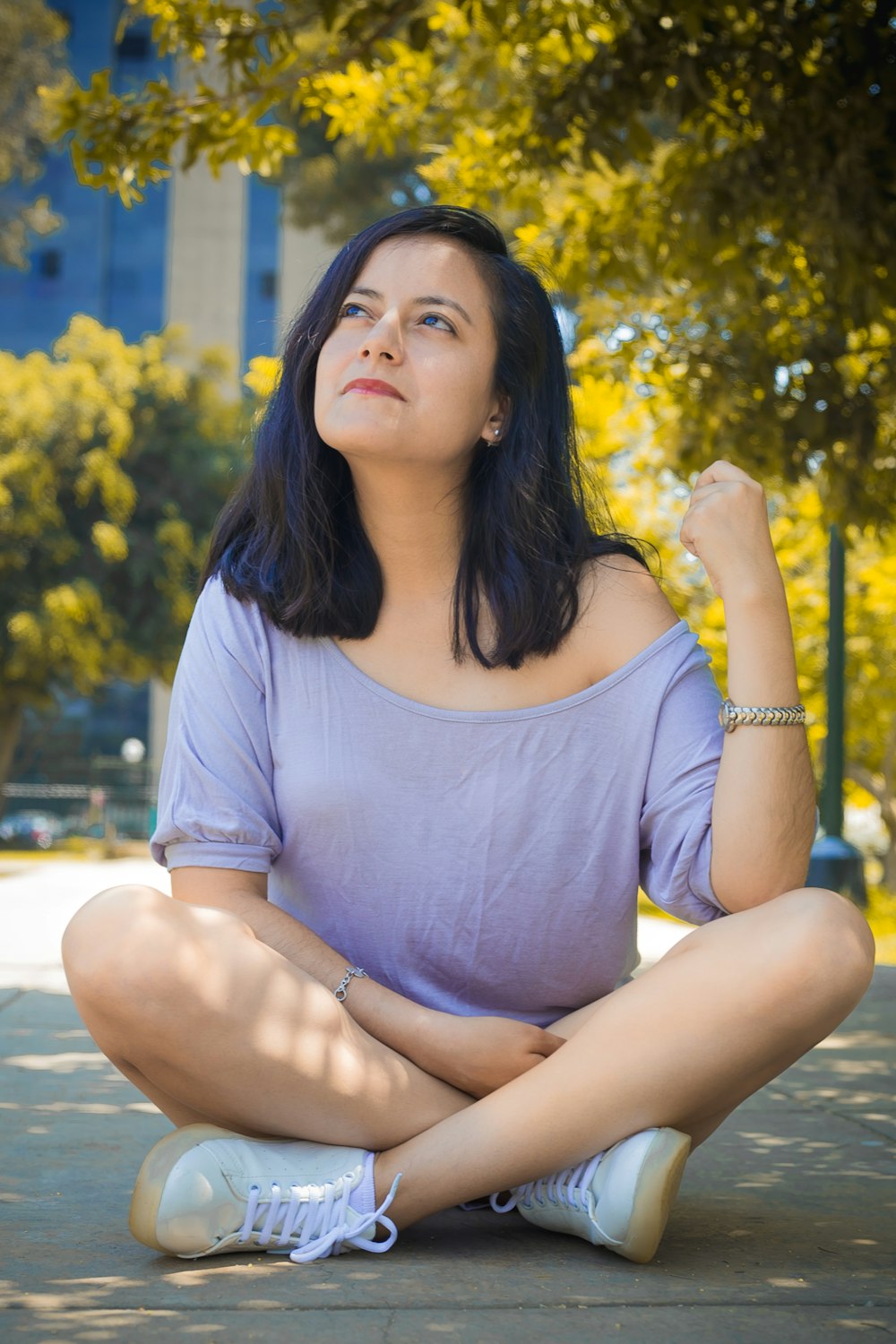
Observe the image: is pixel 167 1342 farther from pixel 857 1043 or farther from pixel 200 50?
pixel 200 50

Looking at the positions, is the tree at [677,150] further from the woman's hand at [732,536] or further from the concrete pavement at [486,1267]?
the concrete pavement at [486,1267]

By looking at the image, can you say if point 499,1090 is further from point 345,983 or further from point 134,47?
point 134,47

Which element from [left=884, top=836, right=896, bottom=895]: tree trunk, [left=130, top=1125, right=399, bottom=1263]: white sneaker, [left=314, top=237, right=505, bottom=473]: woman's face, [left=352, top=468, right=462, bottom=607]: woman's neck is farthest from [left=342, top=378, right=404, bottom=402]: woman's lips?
[left=884, top=836, right=896, bottom=895]: tree trunk

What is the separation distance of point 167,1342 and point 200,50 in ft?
16.7

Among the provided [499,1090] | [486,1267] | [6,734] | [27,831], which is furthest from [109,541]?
[486,1267]

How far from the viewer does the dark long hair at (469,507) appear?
9.05ft

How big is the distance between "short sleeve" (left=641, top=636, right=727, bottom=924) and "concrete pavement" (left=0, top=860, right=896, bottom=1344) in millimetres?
574

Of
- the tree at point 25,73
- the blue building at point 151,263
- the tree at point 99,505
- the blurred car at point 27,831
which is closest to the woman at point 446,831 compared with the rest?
the tree at point 25,73

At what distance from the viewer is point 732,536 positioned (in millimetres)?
2633

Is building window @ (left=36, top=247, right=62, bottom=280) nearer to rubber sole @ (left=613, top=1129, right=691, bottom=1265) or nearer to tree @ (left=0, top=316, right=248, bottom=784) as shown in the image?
tree @ (left=0, top=316, right=248, bottom=784)

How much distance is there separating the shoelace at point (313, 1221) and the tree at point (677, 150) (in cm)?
387

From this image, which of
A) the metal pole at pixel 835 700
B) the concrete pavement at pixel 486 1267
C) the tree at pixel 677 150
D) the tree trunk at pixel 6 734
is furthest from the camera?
the tree trunk at pixel 6 734

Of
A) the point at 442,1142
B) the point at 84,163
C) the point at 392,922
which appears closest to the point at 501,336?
the point at 392,922

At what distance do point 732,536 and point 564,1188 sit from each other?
3.67ft
